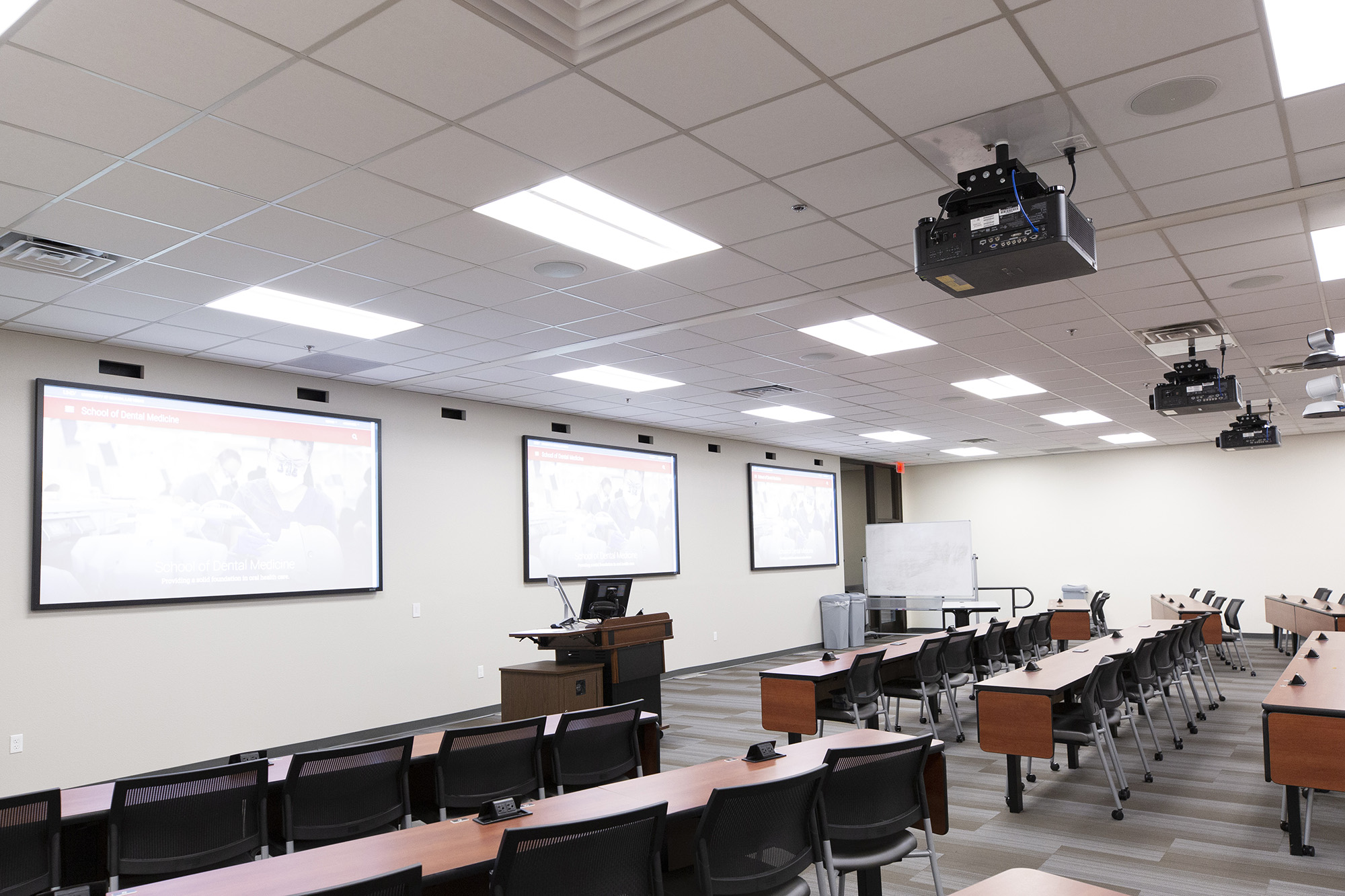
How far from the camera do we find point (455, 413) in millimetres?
8742

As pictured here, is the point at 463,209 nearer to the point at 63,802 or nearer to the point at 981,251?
the point at 981,251

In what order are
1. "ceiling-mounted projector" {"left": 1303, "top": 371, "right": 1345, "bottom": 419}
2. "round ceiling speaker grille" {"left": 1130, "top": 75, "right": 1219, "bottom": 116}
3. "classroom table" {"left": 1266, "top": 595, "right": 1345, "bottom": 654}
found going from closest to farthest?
"round ceiling speaker grille" {"left": 1130, "top": 75, "right": 1219, "bottom": 116}, "ceiling-mounted projector" {"left": 1303, "top": 371, "right": 1345, "bottom": 419}, "classroom table" {"left": 1266, "top": 595, "right": 1345, "bottom": 654}

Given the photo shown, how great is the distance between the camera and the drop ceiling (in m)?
2.73

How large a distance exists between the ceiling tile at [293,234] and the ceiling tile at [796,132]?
6.63 ft

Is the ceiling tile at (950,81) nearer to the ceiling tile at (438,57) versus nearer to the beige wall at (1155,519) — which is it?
the ceiling tile at (438,57)

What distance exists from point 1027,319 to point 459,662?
239 inches

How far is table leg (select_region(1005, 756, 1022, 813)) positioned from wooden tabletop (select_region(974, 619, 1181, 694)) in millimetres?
447

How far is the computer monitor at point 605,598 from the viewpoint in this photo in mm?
7230

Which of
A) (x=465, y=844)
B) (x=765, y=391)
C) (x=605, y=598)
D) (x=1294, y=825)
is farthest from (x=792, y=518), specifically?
(x=465, y=844)

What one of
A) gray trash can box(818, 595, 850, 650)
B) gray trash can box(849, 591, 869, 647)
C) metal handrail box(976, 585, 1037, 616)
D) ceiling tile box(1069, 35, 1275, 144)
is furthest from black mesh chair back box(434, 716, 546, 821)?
metal handrail box(976, 585, 1037, 616)

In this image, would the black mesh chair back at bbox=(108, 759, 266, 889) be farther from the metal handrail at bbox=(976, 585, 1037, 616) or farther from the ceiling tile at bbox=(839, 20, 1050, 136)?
the metal handrail at bbox=(976, 585, 1037, 616)

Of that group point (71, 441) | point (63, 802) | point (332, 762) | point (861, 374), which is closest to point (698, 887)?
point (332, 762)

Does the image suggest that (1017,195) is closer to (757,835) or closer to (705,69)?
(705,69)

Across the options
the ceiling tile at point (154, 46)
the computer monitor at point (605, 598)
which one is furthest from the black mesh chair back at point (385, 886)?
the computer monitor at point (605, 598)
